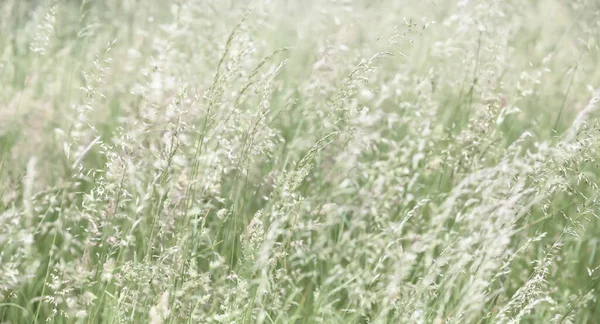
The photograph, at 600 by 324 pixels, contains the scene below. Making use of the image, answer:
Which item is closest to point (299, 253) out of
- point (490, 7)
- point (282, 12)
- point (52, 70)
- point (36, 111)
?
point (490, 7)

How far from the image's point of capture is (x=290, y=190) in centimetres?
182

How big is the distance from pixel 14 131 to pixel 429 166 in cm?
174

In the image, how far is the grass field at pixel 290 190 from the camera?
1866 millimetres

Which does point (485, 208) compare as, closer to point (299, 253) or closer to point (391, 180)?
point (299, 253)

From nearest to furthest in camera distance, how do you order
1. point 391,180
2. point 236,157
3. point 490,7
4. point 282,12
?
point 236,157, point 391,180, point 490,7, point 282,12

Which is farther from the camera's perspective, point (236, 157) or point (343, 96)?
point (236, 157)

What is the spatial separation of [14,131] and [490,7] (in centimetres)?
205

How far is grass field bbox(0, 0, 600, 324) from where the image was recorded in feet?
6.12

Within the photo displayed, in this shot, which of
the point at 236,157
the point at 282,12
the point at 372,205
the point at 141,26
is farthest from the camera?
the point at 282,12

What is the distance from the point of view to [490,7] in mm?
3029

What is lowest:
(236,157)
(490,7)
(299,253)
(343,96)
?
(299,253)

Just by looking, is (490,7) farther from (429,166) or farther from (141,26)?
(141,26)

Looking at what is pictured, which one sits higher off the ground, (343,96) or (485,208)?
(343,96)

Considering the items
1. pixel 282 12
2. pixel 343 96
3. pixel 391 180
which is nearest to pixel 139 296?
pixel 343 96
